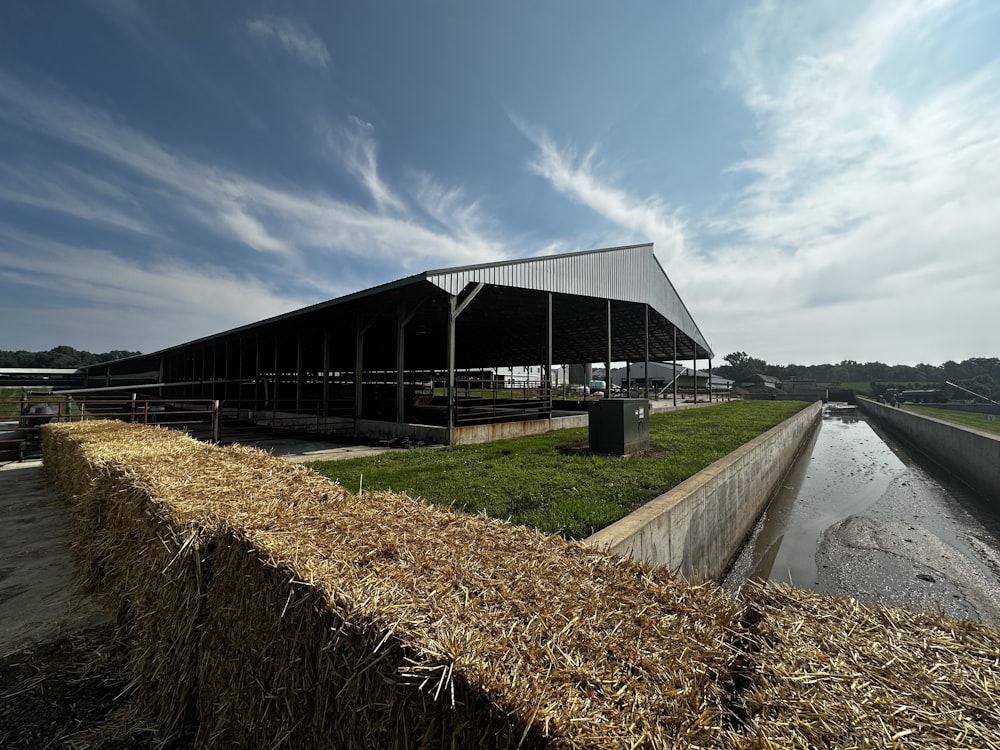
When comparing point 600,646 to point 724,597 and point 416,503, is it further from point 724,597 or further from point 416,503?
point 416,503

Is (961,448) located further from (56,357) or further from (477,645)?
(56,357)

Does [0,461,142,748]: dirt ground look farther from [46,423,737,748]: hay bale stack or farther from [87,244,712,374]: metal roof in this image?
[87,244,712,374]: metal roof

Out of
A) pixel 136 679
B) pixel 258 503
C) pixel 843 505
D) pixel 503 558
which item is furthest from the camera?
pixel 843 505

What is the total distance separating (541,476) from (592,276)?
Answer: 11.0 meters

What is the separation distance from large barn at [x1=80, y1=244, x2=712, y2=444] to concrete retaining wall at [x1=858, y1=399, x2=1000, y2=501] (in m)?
11.3

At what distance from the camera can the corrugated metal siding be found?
11312 millimetres

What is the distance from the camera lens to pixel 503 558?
208 centimetres

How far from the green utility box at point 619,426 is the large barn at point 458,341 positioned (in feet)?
12.3

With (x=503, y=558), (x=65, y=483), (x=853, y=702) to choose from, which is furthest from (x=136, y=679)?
(x=65, y=483)

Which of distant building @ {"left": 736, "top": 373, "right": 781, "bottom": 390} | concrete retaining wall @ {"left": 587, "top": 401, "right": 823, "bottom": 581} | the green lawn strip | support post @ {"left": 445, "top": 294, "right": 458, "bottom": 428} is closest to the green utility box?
concrete retaining wall @ {"left": 587, "top": 401, "right": 823, "bottom": 581}

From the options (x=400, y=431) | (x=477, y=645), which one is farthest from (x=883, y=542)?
(x=400, y=431)

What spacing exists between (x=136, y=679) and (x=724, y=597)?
3.32 meters

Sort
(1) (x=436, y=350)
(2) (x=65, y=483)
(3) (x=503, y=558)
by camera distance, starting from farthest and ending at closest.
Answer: (1) (x=436, y=350), (2) (x=65, y=483), (3) (x=503, y=558)

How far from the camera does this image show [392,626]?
1.34 m
